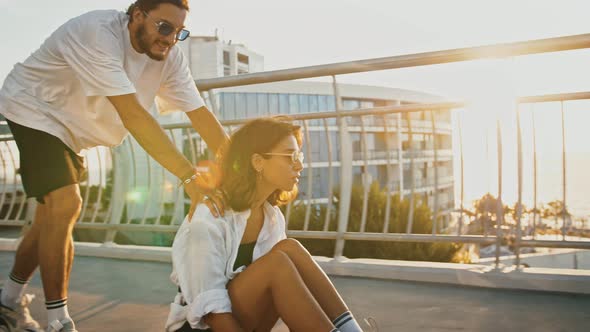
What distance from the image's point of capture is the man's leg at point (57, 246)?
7.61 ft

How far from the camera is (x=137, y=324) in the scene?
106 inches

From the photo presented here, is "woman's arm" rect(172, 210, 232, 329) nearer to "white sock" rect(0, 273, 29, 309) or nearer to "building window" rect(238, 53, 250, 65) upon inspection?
"white sock" rect(0, 273, 29, 309)

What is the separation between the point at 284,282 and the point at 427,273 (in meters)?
1.77

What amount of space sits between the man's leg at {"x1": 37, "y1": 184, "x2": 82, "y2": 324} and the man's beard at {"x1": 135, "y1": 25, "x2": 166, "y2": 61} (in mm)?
693

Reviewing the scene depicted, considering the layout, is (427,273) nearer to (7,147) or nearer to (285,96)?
(7,147)

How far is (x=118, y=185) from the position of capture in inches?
194

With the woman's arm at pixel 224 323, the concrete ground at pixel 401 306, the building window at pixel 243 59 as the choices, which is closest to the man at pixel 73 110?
the concrete ground at pixel 401 306

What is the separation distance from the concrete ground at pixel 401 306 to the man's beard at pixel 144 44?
130 cm

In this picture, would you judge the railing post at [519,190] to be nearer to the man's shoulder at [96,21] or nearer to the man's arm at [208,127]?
the man's arm at [208,127]

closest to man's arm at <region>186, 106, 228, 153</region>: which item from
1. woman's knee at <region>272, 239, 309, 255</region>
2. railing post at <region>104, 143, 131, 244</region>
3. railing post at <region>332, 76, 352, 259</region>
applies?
woman's knee at <region>272, 239, 309, 255</region>

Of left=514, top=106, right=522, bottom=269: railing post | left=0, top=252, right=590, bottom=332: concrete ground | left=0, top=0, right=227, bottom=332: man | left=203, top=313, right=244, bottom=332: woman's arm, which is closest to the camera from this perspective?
left=203, top=313, right=244, bottom=332: woman's arm

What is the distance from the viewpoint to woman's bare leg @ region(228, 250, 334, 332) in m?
1.76

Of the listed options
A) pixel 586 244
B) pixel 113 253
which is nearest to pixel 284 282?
pixel 586 244

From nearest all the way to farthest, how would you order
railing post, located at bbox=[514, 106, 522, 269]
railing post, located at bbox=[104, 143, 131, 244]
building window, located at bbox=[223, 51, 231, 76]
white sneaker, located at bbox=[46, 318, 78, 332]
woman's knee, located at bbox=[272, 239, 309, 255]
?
woman's knee, located at bbox=[272, 239, 309, 255] → white sneaker, located at bbox=[46, 318, 78, 332] → railing post, located at bbox=[514, 106, 522, 269] → railing post, located at bbox=[104, 143, 131, 244] → building window, located at bbox=[223, 51, 231, 76]
